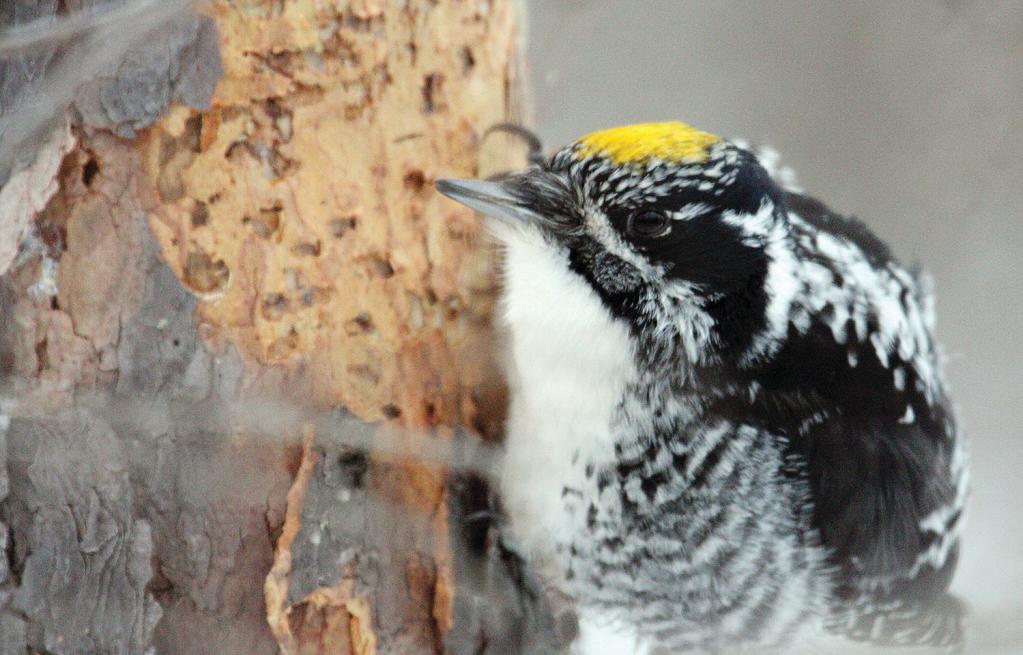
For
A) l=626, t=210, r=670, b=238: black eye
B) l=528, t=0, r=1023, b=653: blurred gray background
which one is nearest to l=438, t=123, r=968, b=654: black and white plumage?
l=626, t=210, r=670, b=238: black eye

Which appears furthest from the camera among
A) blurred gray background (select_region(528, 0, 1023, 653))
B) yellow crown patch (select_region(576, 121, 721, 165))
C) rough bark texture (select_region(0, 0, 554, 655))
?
blurred gray background (select_region(528, 0, 1023, 653))

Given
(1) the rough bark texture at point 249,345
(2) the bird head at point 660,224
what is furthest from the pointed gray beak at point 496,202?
(1) the rough bark texture at point 249,345

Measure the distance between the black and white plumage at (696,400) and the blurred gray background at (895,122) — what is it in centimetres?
150

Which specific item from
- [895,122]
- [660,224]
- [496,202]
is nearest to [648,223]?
[660,224]

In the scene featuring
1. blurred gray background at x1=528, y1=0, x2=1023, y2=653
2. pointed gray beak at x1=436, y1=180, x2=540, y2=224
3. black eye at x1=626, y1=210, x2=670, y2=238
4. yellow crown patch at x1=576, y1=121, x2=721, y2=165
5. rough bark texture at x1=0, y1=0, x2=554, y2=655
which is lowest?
rough bark texture at x1=0, y1=0, x2=554, y2=655

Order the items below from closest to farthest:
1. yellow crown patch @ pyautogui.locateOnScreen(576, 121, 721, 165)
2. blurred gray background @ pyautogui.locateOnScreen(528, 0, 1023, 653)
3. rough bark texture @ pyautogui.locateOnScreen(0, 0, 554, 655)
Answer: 1. rough bark texture @ pyautogui.locateOnScreen(0, 0, 554, 655)
2. yellow crown patch @ pyautogui.locateOnScreen(576, 121, 721, 165)
3. blurred gray background @ pyautogui.locateOnScreen(528, 0, 1023, 653)

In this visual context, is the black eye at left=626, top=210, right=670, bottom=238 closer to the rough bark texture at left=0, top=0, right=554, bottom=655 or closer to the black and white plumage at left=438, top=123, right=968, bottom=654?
the black and white plumage at left=438, top=123, right=968, bottom=654

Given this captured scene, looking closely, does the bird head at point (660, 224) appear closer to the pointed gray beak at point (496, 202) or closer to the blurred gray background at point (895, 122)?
the pointed gray beak at point (496, 202)

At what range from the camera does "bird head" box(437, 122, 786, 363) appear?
1.65 meters

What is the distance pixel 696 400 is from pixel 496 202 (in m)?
0.45

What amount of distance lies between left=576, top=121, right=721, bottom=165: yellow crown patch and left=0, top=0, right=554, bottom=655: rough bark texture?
29cm

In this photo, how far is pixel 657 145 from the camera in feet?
5.40

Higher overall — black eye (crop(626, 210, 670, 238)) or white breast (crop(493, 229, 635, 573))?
black eye (crop(626, 210, 670, 238))

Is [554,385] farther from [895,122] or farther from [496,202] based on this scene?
[895,122]
